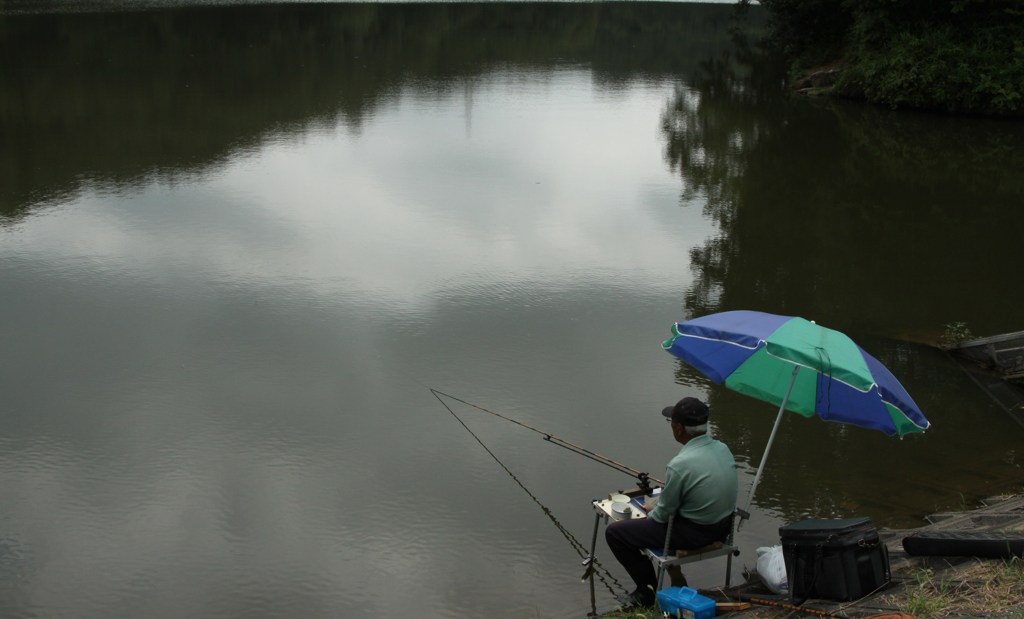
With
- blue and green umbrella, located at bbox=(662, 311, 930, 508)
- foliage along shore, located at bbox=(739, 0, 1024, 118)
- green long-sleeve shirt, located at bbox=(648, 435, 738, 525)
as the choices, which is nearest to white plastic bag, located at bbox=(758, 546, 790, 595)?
green long-sleeve shirt, located at bbox=(648, 435, 738, 525)

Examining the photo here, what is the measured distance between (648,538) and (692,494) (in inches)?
13.3

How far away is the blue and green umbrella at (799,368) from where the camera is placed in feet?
15.6

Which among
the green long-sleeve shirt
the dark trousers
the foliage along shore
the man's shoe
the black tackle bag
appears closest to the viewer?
the black tackle bag

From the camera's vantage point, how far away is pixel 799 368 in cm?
511

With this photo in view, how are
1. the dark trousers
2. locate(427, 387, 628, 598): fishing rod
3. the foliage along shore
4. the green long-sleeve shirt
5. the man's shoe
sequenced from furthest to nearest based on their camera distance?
the foliage along shore < locate(427, 387, 628, 598): fishing rod < the man's shoe < the dark trousers < the green long-sleeve shirt

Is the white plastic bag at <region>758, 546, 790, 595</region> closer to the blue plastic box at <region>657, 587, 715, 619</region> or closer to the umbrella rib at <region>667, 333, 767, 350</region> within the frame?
the blue plastic box at <region>657, 587, 715, 619</region>

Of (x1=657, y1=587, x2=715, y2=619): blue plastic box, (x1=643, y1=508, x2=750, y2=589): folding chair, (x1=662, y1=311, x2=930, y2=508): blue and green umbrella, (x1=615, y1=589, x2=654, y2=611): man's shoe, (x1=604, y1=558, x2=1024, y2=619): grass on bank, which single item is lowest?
(x1=615, y1=589, x2=654, y2=611): man's shoe

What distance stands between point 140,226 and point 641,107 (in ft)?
42.3

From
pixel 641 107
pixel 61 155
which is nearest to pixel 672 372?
pixel 61 155

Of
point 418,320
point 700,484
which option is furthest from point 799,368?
point 418,320

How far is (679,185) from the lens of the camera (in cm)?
1506

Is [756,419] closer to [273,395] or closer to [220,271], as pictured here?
[273,395]

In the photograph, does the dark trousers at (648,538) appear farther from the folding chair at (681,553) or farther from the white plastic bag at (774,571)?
the white plastic bag at (774,571)

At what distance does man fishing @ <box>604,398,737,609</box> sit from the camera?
15.3 feet
